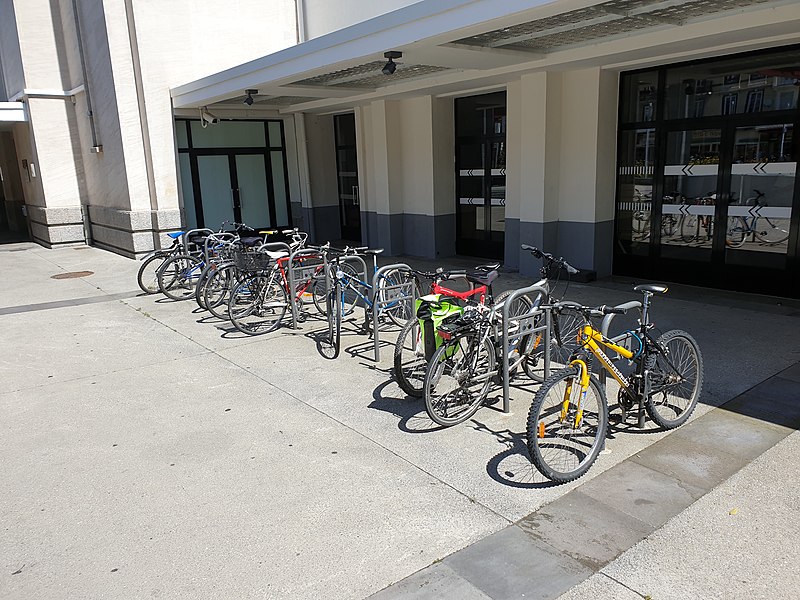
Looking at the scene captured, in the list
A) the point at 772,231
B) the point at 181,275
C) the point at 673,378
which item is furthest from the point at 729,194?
the point at 181,275

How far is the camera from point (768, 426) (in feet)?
14.1

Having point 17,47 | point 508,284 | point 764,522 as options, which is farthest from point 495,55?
point 17,47

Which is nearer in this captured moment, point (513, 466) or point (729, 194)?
point (513, 466)

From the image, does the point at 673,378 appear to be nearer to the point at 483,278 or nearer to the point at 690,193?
the point at 483,278

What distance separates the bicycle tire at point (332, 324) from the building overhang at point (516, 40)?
276 centimetres

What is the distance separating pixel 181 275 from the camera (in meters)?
9.16

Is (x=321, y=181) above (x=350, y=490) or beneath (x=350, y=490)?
above

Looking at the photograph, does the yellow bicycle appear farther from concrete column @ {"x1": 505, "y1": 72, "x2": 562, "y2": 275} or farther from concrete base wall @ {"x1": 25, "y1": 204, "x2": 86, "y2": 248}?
concrete base wall @ {"x1": 25, "y1": 204, "x2": 86, "y2": 248}

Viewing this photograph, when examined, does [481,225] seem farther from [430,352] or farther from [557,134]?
[430,352]

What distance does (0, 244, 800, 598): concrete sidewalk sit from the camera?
2936mm

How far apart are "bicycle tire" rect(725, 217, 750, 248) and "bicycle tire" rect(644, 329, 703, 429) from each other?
Result: 4.12 metres

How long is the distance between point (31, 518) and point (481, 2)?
5.32 metres

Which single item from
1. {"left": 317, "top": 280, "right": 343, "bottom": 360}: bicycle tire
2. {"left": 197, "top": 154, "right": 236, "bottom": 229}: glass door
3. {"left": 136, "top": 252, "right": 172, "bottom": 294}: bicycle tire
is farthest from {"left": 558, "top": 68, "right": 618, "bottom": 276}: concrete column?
{"left": 197, "top": 154, "right": 236, "bottom": 229}: glass door

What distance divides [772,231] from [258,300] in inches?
250
